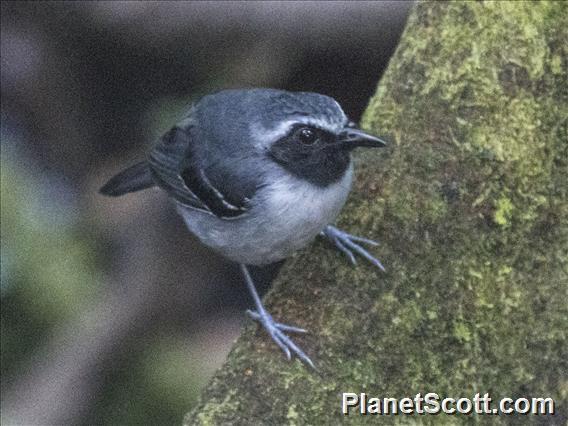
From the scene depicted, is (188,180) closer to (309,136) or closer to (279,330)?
(309,136)

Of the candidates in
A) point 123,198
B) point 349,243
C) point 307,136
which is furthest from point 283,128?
point 123,198

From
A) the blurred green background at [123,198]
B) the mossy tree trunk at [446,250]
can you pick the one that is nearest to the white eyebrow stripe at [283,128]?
the mossy tree trunk at [446,250]

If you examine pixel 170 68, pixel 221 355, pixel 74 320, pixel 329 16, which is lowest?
pixel 221 355

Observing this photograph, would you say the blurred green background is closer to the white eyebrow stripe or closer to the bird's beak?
the white eyebrow stripe

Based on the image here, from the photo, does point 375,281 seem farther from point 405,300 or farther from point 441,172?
point 441,172

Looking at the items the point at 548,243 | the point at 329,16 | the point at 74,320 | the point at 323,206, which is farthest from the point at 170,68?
the point at 548,243

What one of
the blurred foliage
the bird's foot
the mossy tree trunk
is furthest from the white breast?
the blurred foliage

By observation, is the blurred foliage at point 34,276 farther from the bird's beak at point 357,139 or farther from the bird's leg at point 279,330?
the bird's beak at point 357,139
